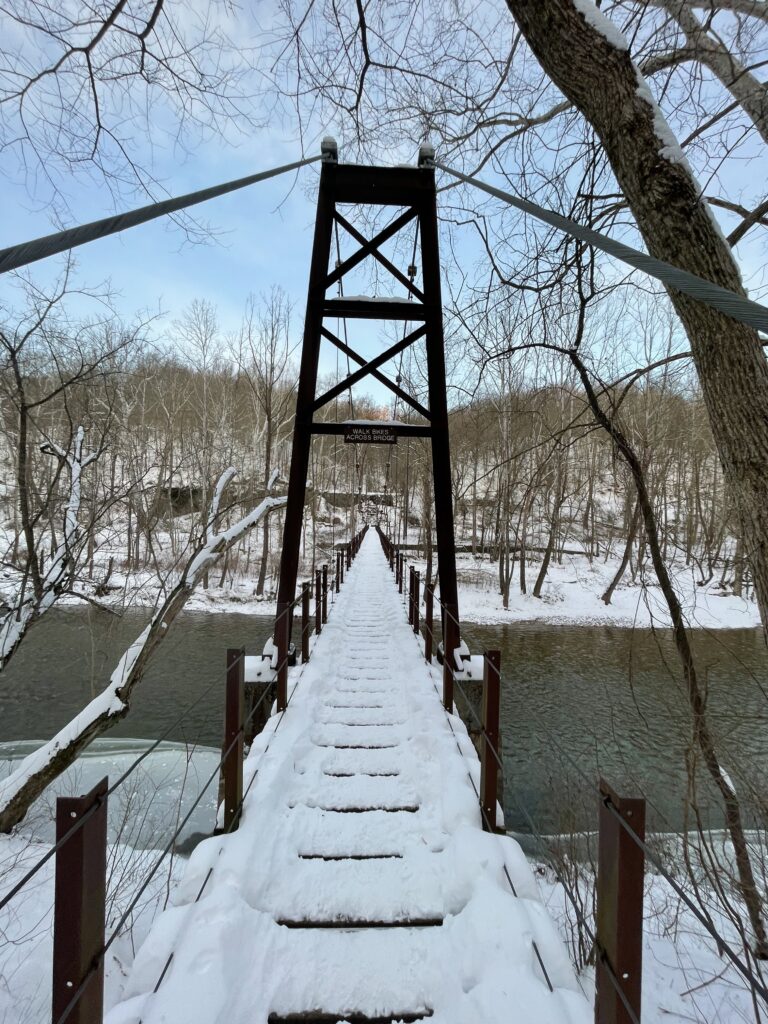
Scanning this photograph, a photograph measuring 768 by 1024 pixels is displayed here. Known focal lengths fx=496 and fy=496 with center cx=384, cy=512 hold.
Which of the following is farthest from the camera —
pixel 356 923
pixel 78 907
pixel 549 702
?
pixel 549 702

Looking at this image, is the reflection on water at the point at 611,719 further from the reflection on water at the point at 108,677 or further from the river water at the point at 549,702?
the reflection on water at the point at 108,677

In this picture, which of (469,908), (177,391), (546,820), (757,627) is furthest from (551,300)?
(177,391)

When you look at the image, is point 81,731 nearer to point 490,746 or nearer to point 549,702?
point 490,746

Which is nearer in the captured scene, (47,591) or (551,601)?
(47,591)

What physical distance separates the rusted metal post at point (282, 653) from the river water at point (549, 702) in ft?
4.64

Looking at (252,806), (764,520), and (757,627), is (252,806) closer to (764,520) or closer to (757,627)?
(764,520)

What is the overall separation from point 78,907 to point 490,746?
62.4 inches

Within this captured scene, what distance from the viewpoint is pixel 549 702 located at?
28.9 ft

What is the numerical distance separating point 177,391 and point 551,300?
65.0 ft

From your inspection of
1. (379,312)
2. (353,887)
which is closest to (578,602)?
(379,312)

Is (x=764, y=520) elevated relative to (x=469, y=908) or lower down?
elevated

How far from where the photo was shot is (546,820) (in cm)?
577

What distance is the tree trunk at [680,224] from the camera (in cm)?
→ 172

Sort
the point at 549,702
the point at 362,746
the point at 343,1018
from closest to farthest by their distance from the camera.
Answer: the point at 343,1018 < the point at 362,746 < the point at 549,702
